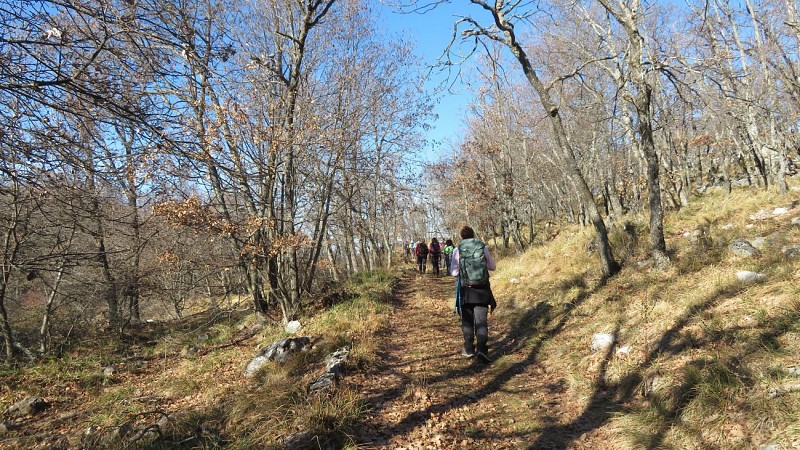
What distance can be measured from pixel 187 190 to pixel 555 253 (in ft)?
29.6

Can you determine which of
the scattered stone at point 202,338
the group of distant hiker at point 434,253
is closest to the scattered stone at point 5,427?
the scattered stone at point 202,338

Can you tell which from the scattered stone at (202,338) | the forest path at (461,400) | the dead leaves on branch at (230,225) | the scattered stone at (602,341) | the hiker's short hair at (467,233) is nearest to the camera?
the forest path at (461,400)

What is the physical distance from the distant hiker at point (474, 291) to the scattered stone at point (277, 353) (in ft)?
8.74

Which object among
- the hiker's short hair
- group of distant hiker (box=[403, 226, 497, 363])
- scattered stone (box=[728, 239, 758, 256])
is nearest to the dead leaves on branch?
the hiker's short hair

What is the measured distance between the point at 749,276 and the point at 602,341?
6.13 feet

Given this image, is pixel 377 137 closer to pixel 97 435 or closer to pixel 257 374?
pixel 257 374

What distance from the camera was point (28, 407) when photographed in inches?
247

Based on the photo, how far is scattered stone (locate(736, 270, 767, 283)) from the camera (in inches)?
185

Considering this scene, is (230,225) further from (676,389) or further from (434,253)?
(434,253)

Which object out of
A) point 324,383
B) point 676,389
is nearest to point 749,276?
point 676,389

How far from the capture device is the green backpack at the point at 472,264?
5.58 meters

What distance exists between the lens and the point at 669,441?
313 cm

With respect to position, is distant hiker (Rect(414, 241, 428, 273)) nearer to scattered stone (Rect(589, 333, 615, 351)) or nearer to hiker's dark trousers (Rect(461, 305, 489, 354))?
hiker's dark trousers (Rect(461, 305, 489, 354))

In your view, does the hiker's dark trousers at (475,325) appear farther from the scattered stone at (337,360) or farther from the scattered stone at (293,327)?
the scattered stone at (293,327)
